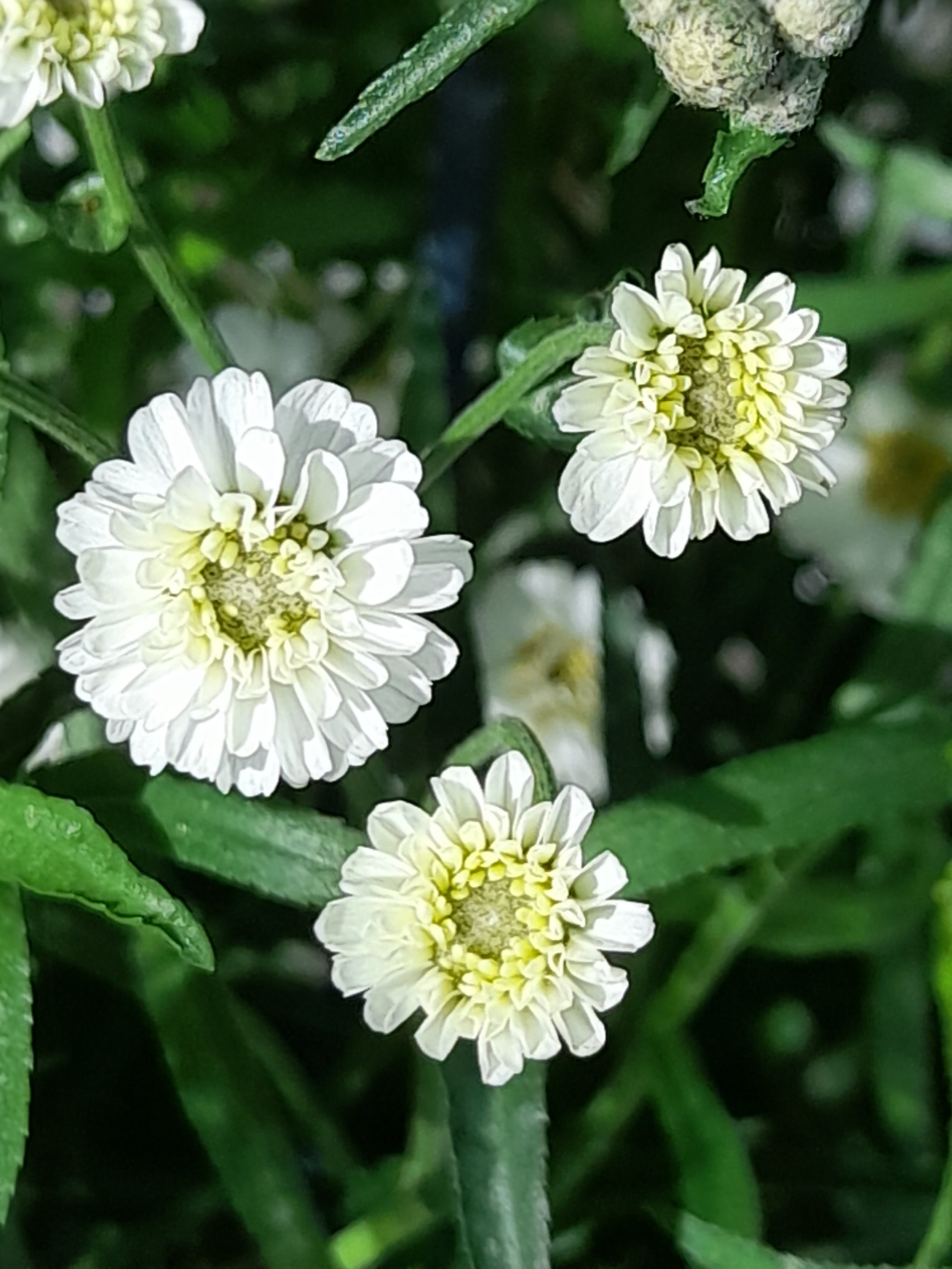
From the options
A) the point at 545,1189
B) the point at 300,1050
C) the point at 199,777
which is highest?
the point at 199,777

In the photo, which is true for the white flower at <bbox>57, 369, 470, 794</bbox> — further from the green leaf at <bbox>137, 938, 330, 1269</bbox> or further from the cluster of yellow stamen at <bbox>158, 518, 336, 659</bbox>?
the green leaf at <bbox>137, 938, 330, 1269</bbox>

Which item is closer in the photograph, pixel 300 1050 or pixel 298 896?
pixel 298 896

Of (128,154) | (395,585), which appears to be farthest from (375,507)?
(128,154)

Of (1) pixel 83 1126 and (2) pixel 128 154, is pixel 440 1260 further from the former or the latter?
(2) pixel 128 154

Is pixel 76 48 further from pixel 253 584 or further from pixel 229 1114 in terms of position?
pixel 229 1114

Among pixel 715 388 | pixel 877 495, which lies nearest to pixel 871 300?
pixel 877 495

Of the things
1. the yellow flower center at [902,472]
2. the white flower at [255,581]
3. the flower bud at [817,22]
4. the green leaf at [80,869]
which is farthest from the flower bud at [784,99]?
the yellow flower center at [902,472]

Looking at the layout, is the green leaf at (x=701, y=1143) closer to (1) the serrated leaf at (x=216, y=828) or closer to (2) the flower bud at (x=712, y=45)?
(1) the serrated leaf at (x=216, y=828)
